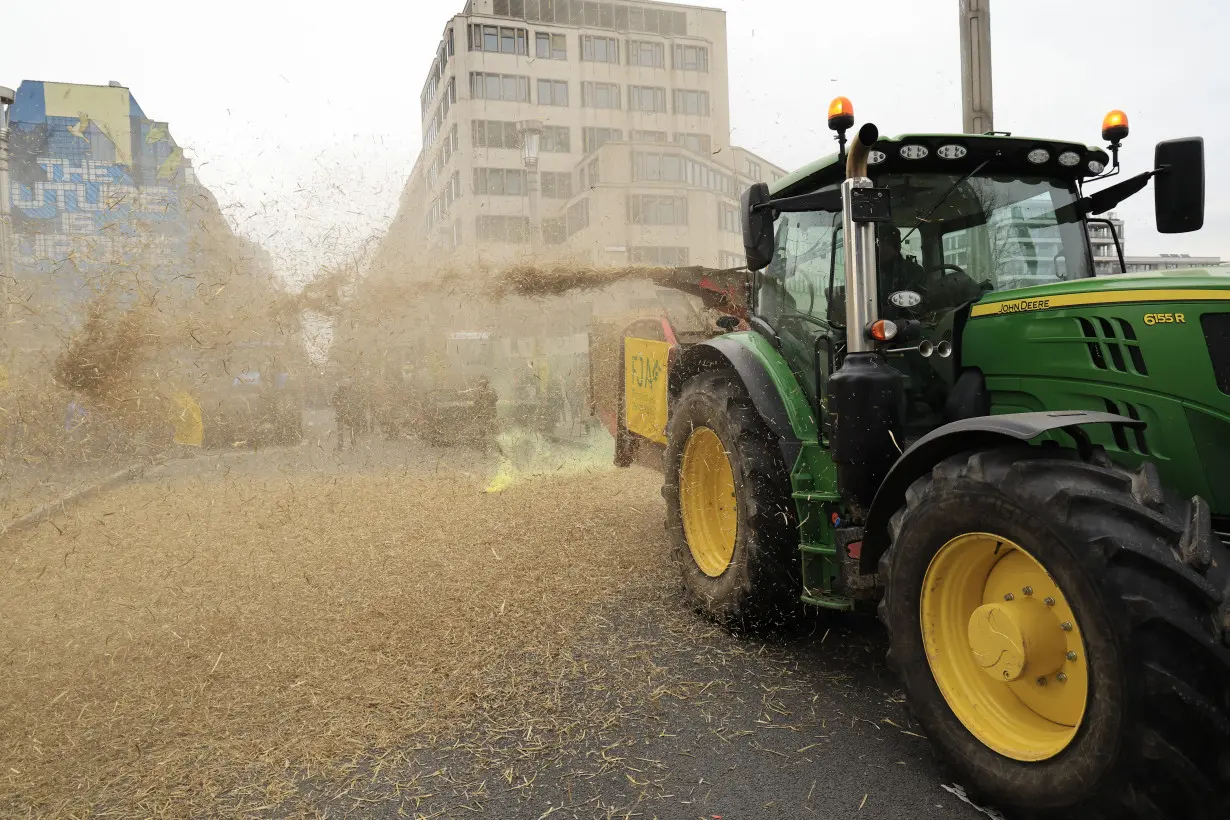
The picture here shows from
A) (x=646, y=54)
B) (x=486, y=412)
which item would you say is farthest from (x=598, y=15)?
(x=486, y=412)

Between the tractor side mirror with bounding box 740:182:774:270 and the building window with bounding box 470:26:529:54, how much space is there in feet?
121

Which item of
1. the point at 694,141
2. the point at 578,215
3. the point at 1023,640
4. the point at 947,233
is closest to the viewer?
the point at 1023,640

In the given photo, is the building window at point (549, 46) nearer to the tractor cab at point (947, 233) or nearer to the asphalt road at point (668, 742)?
the tractor cab at point (947, 233)

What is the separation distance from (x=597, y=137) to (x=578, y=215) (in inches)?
142

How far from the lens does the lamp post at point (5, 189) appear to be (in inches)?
331

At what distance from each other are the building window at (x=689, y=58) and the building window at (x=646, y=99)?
4321 millimetres

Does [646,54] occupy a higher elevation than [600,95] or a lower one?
lower

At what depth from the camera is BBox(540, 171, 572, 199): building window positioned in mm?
42219

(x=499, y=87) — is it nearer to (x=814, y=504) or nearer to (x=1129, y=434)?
(x=814, y=504)

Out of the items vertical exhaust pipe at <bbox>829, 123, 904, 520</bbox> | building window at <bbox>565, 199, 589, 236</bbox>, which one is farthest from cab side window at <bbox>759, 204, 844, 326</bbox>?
building window at <bbox>565, 199, 589, 236</bbox>

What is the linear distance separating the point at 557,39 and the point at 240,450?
100 feet

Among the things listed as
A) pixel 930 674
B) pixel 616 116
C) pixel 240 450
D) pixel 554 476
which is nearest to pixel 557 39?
pixel 616 116

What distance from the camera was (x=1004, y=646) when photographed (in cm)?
266

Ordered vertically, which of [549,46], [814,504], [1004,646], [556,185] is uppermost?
[549,46]
